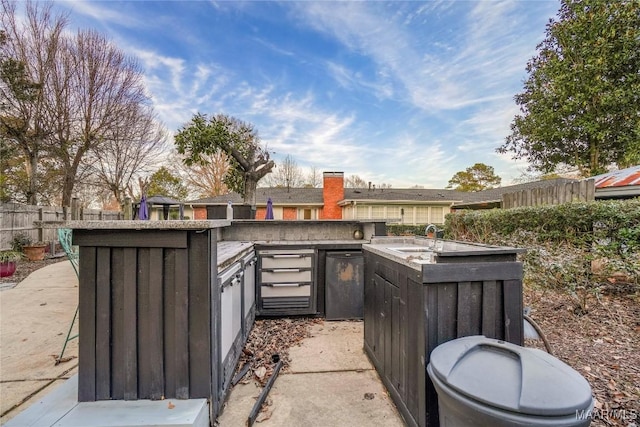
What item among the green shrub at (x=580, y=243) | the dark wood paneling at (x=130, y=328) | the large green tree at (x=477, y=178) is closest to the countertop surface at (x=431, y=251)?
the dark wood paneling at (x=130, y=328)

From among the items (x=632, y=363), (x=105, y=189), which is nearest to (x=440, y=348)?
(x=632, y=363)

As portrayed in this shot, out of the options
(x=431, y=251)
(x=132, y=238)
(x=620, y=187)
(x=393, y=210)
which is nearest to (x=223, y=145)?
(x=132, y=238)

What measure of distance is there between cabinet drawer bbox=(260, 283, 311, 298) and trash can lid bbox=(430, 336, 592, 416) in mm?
2575

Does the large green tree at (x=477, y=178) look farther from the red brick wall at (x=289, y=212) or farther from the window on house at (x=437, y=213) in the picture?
the red brick wall at (x=289, y=212)

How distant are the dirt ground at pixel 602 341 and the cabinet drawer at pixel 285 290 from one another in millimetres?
392

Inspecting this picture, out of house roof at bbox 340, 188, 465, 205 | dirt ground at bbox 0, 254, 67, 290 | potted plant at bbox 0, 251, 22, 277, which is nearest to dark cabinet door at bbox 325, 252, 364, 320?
dirt ground at bbox 0, 254, 67, 290

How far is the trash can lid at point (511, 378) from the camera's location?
101 centimetres

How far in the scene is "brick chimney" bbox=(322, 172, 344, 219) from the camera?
56.6 ft

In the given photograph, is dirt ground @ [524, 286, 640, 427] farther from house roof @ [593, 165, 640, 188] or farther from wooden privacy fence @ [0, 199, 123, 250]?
wooden privacy fence @ [0, 199, 123, 250]

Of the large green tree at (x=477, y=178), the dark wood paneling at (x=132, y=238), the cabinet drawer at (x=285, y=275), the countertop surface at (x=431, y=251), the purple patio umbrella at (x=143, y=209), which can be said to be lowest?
the cabinet drawer at (x=285, y=275)

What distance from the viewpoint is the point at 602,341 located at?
9.27 feet

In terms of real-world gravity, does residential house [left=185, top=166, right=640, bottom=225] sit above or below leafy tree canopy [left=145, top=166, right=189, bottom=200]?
below

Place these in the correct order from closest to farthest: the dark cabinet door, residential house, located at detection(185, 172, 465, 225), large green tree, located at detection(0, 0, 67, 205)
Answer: the dark cabinet door < large green tree, located at detection(0, 0, 67, 205) < residential house, located at detection(185, 172, 465, 225)

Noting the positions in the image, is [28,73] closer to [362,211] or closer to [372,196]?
[362,211]
